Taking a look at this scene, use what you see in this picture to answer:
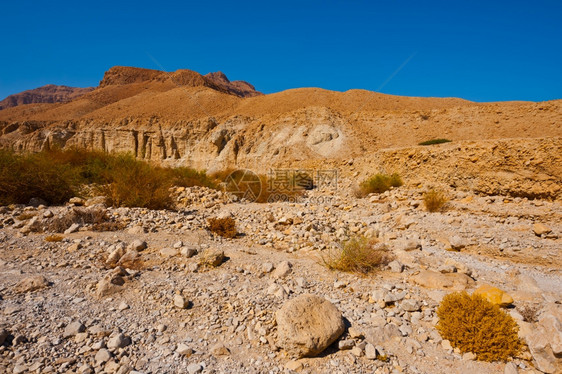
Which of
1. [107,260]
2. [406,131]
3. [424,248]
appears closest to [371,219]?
[424,248]

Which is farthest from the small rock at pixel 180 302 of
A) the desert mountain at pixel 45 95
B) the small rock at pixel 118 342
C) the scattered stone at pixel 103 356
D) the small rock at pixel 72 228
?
the desert mountain at pixel 45 95

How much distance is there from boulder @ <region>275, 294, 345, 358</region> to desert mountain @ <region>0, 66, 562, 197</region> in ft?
26.1

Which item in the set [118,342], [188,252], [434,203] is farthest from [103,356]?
[434,203]

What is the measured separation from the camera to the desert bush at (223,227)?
5.24m

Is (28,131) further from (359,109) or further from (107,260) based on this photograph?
(107,260)

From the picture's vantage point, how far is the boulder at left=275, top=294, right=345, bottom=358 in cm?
221

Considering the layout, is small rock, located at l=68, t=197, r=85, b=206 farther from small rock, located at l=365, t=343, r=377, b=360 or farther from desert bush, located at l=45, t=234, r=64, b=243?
small rock, located at l=365, t=343, r=377, b=360

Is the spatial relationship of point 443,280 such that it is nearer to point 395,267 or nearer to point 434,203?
point 395,267

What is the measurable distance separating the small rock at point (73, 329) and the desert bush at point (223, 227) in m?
2.95

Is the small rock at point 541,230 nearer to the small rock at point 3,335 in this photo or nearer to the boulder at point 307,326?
the boulder at point 307,326

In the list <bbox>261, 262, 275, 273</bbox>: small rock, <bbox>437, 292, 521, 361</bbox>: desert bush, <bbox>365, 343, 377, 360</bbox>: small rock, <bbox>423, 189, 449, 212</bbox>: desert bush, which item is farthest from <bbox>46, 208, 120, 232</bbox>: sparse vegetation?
<bbox>423, 189, 449, 212</bbox>: desert bush

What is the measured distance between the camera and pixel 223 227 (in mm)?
5395

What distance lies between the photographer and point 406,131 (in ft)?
66.6

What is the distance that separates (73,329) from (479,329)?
3.41 meters
